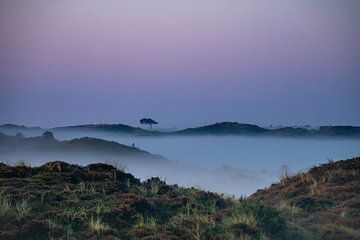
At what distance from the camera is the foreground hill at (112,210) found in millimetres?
13250

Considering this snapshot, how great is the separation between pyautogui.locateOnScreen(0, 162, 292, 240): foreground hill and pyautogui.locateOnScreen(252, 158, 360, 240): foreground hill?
104cm

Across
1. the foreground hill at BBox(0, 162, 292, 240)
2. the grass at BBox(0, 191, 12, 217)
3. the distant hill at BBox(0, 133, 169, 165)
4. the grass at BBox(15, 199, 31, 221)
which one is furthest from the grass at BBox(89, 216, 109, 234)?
the distant hill at BBox(0, 133, 169, 165)

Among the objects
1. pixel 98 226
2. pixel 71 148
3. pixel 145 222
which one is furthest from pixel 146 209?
pixel 71 148

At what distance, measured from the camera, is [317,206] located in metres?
17.2

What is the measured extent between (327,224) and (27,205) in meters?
6.35

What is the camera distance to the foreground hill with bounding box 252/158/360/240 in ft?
48.0

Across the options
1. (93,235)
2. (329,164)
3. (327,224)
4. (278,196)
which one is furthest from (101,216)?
(329,164)

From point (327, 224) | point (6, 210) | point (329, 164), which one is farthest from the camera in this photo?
point (329, 164)

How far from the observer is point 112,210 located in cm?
1457

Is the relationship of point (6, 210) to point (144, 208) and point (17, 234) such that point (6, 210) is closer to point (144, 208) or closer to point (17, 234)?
point (17, 234)

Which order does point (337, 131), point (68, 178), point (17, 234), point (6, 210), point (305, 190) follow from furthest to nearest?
point (337, 131) < point (305, 190) < point (68, 178) < point (6, 210) < point (17, 234)

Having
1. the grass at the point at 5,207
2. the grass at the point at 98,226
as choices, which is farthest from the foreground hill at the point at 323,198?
the grass at the point at 5,207

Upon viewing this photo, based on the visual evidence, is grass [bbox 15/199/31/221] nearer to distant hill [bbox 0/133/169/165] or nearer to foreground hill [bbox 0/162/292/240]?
foreground hill [bbox 0/162/292/240]

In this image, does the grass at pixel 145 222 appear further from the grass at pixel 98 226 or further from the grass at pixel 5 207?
the grass at pixel 5 207
